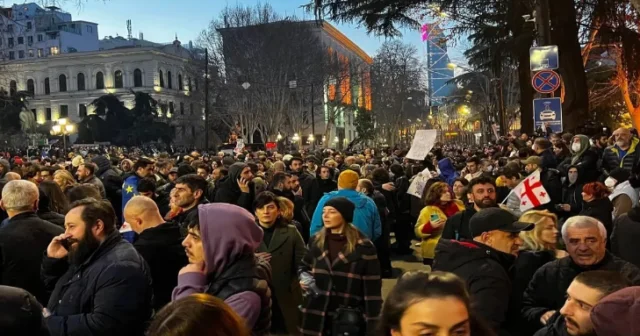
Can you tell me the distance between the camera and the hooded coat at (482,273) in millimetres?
3562

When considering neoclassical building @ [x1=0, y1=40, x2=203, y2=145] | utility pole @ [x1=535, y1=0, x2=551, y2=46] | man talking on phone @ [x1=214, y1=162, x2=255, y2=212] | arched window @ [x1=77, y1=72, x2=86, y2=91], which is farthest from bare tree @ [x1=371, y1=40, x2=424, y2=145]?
man talking on phone @ [x1=214, y1=162, x2=255, y2=212]

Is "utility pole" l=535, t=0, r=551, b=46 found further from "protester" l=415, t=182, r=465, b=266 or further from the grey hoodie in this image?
the grey hoodie

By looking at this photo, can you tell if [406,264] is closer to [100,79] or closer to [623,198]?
[623,198]

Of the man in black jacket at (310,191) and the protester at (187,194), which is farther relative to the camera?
the man in black jacket at (310,191)

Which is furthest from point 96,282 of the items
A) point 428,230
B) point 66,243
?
point 428,230

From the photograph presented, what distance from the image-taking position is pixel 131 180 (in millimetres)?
9375

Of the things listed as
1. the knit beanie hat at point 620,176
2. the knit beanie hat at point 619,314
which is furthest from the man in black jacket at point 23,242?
the knit beanie hat at point 620,176

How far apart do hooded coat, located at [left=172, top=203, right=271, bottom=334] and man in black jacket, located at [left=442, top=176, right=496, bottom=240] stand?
3223 millimetres

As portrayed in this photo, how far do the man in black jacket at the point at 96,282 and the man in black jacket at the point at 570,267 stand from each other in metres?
2.28

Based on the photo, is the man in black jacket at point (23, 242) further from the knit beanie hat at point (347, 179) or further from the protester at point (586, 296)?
the protester at point (586, 296)

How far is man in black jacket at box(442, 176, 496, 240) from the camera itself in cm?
600

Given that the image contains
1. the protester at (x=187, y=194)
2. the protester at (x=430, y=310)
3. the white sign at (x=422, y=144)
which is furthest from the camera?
the white sign at (x=422, y=144)

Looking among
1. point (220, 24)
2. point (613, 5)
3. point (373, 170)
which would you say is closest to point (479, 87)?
point (220, 24)

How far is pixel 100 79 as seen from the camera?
85.7 metres
